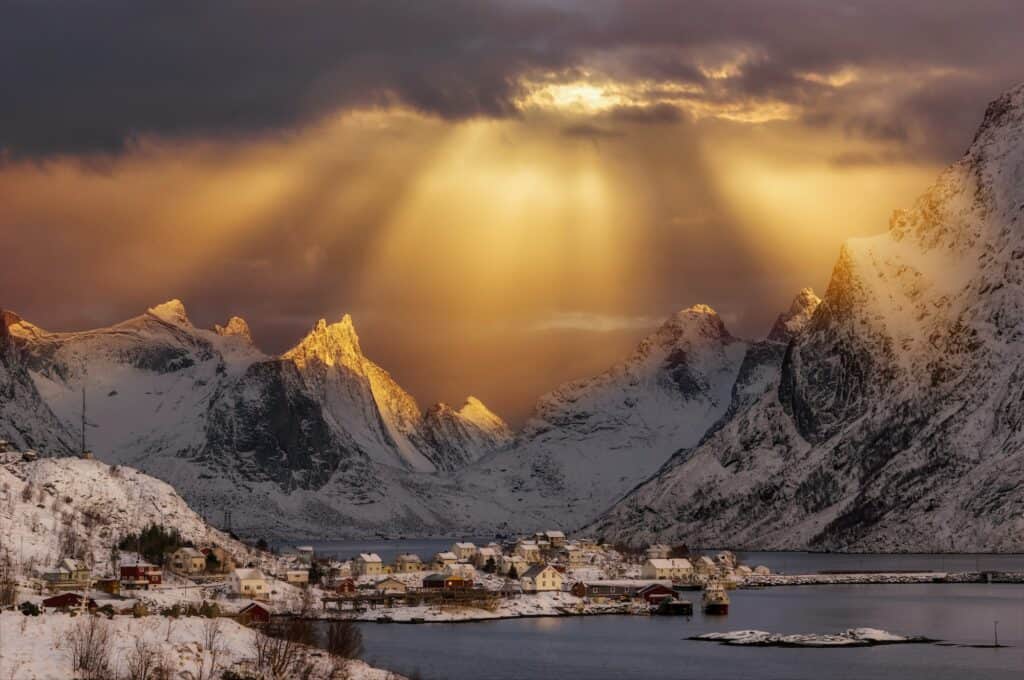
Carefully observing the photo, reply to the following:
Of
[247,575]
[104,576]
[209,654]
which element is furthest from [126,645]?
[247,575]

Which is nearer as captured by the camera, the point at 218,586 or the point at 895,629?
the point at 895,629

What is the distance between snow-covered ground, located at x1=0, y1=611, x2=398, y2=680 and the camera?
8644cm

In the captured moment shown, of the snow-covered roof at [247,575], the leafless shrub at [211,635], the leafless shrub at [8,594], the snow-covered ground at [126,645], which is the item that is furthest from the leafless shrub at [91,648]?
the snow-covered roof at [247,575]

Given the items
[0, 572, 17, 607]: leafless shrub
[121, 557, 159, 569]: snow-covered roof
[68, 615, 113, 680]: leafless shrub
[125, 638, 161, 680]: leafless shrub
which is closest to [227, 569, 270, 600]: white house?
[121, 557, 159, 569]: snow-covered roof

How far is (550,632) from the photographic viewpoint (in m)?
185

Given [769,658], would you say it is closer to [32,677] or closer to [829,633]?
[829,633]

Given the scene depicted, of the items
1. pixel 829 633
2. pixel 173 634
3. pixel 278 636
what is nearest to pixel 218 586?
pixel 829 633

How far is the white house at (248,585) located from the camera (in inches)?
7559

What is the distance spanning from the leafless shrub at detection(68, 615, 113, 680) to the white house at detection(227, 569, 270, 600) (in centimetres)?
9812

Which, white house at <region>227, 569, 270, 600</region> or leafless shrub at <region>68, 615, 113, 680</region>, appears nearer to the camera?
leafless shrub at <region>68, 615, 113, 680</region>

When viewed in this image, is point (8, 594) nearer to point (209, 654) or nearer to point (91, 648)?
point (209, 654)

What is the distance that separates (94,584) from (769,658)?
206 ft

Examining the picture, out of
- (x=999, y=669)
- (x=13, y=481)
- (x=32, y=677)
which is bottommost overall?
(x=32, y=677)

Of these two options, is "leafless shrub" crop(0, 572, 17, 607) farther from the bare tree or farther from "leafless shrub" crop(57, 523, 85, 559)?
"leafless shrub" crop(57, 523, 85, 559)
